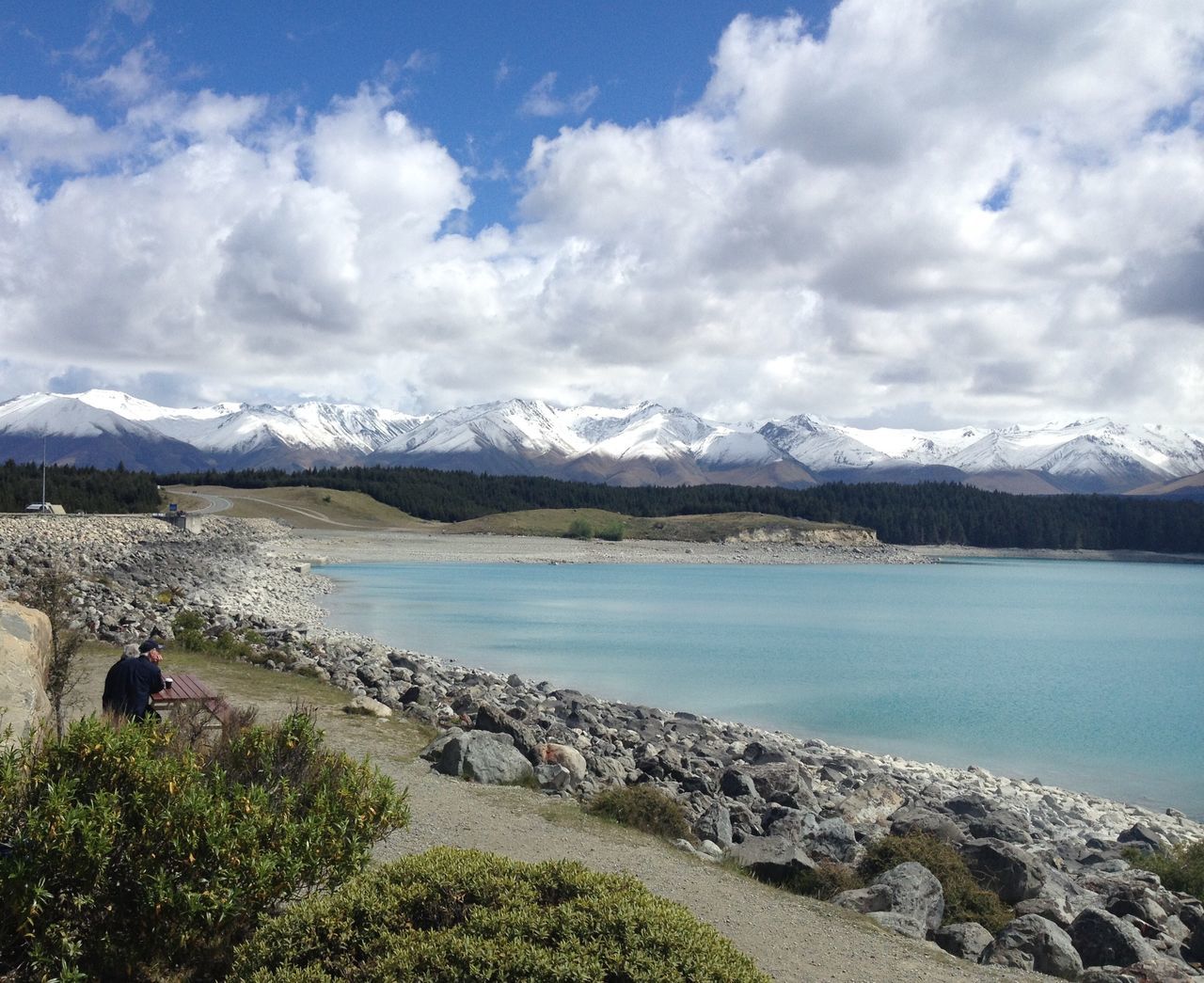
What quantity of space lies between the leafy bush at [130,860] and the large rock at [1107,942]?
7.66 metres

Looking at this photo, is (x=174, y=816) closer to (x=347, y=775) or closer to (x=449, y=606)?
(x=347, y=775)

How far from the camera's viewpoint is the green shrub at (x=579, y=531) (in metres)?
143

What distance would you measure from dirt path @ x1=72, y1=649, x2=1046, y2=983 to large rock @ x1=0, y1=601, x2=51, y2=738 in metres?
3.22

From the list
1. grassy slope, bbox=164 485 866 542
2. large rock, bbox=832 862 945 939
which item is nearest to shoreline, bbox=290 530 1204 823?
grassy slope, bbox=164 485 866 542

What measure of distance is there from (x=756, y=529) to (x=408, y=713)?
13779cm

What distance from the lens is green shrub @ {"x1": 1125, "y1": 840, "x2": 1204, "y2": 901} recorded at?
502 inches

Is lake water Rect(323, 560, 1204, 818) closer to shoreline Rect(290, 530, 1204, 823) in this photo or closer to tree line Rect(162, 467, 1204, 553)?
shoreline Rect(290, 530, 1204, 823)

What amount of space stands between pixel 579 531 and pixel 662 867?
135m

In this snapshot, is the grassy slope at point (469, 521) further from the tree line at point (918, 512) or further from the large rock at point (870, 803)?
the large rock at point (870, 803)

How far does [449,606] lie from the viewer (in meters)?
55.8

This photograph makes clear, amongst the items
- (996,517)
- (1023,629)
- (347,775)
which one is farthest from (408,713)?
(996,517)

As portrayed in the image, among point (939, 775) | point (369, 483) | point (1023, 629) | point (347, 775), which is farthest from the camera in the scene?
point (369, 483)

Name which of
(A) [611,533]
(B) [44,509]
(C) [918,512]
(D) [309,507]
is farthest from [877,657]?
(C) [918,512]

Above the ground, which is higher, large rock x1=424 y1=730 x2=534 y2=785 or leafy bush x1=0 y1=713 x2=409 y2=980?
leafy bush x1=0 y1=713 x2=409 y2=980
